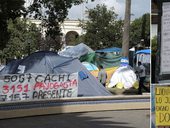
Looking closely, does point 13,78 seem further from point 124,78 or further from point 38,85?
point 124,78

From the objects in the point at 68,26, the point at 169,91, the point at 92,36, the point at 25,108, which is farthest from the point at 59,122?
the point at 68,26

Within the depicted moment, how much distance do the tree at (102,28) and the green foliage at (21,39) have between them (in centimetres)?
689

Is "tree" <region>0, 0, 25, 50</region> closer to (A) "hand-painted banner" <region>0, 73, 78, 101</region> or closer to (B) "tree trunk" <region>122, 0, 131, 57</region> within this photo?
(A) "hand-painted banner" <region>0, 73, 78, 101</region>

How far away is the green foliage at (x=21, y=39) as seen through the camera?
54.9m

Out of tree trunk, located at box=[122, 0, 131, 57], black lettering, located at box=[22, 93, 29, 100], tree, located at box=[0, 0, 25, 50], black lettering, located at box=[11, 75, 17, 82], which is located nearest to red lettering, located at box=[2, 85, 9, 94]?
black lettering, located at box=[11, 75, 17, 82]

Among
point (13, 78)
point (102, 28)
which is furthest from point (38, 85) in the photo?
point (102, 28)

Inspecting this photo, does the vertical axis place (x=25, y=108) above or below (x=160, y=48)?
below

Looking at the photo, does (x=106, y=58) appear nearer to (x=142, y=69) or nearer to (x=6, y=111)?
(x=142, y=69)

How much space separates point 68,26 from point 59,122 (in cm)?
8436

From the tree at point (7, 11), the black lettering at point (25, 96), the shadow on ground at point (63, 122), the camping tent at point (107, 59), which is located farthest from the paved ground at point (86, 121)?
the camping tent at point (107, 59)

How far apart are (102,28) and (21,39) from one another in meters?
10.9

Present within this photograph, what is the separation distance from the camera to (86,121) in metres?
12.7

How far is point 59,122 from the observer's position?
12.3 metres

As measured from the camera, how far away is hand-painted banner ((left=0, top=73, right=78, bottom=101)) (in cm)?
1445
